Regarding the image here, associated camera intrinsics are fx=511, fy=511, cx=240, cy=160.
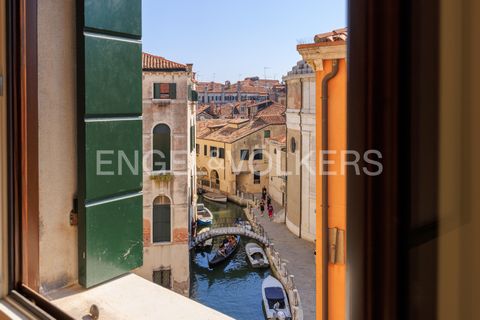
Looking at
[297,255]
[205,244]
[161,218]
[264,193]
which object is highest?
[161,218]

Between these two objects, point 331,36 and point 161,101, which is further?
point 161,101

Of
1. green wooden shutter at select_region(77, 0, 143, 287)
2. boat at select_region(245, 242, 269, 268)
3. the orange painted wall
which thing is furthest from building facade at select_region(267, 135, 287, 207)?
green wooden shutter at select_region(77, 0, 143, 287)

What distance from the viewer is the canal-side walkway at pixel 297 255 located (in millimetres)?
8867

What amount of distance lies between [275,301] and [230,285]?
2397mm

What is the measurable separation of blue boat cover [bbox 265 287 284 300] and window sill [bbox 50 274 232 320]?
818 centimetres

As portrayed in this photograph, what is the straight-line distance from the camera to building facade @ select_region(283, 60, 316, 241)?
36.9 ft

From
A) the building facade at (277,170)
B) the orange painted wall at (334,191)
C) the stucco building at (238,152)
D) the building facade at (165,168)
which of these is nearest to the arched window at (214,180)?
the stucco building at (238,152)

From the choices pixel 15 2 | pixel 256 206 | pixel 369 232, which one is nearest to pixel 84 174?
pixel 15 2

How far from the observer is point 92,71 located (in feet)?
4.91

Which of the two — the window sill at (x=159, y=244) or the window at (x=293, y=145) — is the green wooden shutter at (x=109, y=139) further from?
the window at (x=293, y=145)

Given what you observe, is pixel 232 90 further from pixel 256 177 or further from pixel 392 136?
pixel 392 136

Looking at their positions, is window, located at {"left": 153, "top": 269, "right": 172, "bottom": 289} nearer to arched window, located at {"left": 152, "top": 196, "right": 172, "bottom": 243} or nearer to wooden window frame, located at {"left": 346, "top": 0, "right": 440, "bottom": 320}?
arched window, located at {"left": 152, "top": 196, "right": 172, "bottom": 243}

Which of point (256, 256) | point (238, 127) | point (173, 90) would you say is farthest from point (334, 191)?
point (238, 127)

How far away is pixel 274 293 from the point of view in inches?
377
